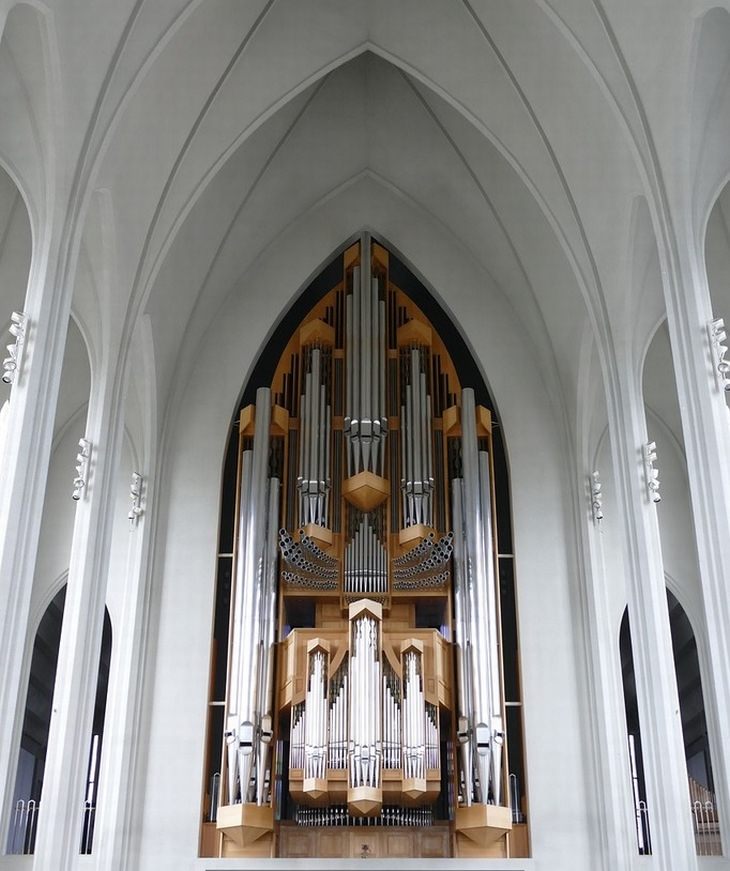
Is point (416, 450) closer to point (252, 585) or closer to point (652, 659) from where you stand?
point (252, 585)

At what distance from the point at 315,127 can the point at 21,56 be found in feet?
21.2

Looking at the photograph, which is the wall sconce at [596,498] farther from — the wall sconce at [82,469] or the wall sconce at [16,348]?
the wall sconce at [16,348]

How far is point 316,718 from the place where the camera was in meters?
13.5

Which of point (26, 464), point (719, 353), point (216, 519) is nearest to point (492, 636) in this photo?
point (216, 519)

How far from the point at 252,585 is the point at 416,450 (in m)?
2.89

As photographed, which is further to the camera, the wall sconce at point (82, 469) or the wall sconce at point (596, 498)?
the wall sconce at point (596, 498)

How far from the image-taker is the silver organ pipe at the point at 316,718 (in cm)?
1327

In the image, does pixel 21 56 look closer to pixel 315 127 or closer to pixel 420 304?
pixel 315 127

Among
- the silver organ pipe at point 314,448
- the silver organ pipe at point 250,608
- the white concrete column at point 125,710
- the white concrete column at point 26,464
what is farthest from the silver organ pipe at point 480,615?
the white concrete column at point 26,464

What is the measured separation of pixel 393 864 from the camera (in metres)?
13.4

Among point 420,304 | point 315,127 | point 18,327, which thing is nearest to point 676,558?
point 420,304

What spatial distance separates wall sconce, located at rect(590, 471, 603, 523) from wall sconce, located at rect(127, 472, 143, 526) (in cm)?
614

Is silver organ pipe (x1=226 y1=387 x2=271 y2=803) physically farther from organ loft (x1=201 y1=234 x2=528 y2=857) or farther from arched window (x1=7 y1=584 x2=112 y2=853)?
arched window (x1=7 y1=584 x2=112 y2=853)

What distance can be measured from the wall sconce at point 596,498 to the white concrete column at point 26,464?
25.5 feet
